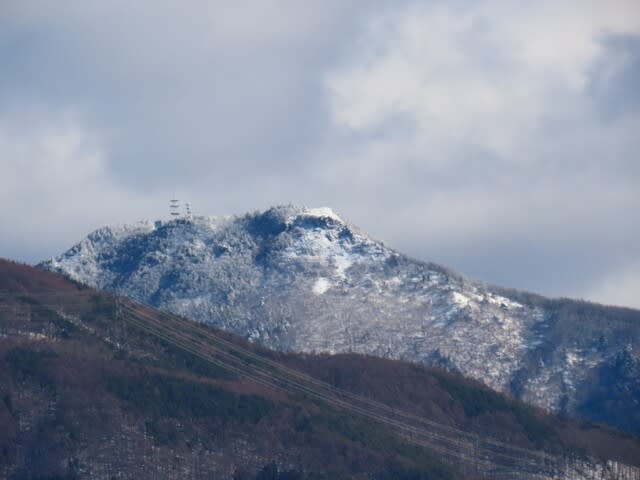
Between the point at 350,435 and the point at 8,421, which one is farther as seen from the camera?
the point at 350,435

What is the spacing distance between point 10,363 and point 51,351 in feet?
26.0

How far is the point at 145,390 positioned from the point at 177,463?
1579 cm

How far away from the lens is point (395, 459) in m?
193

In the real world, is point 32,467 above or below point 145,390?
below

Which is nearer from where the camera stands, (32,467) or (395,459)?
(32,467)

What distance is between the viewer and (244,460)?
18838cm

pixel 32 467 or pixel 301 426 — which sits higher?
pixel 301 426

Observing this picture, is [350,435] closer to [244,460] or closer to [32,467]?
[244,460]

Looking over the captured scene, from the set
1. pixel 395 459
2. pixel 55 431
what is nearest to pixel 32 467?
pixel 55 431

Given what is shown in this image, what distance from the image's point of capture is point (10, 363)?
19088 cm

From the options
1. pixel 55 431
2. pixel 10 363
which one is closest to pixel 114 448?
pixel 55 431

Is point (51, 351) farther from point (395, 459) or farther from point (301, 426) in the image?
point (395, 459)

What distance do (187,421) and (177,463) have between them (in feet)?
34.0

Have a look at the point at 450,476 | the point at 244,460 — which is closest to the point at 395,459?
the point at 450,476
